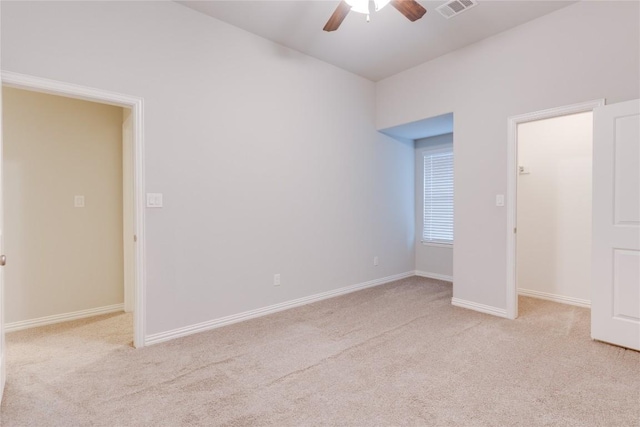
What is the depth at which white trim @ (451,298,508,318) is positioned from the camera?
3.51m

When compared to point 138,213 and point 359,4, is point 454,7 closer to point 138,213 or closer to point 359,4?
point 359,4

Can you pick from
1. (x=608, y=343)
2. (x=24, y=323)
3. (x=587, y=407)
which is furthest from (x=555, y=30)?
(x=24, y=323)

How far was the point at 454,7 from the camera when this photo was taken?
3.01m

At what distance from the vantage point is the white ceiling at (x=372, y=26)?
3.03 metres

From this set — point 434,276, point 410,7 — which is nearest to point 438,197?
point 434,276

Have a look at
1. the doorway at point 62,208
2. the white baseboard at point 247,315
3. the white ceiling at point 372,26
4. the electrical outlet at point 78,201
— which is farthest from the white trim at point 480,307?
the electrical outlet at point 78,201

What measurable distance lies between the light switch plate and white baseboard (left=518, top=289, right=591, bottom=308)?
446cm

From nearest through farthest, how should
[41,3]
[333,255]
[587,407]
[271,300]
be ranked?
[587,407] → [41,3] → [271,300] → [333,255]

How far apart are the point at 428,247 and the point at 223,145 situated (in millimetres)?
3687

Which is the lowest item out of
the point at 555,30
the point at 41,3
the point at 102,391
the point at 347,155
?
the point at 102,391

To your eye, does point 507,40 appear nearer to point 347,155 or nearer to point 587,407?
point 347,155

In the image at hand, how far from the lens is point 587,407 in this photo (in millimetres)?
1911

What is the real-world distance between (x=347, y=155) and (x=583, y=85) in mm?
2519

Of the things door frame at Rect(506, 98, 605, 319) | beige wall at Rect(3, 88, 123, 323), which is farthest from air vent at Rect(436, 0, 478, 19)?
beige wall at Rect(3, 88, 123, 323)
